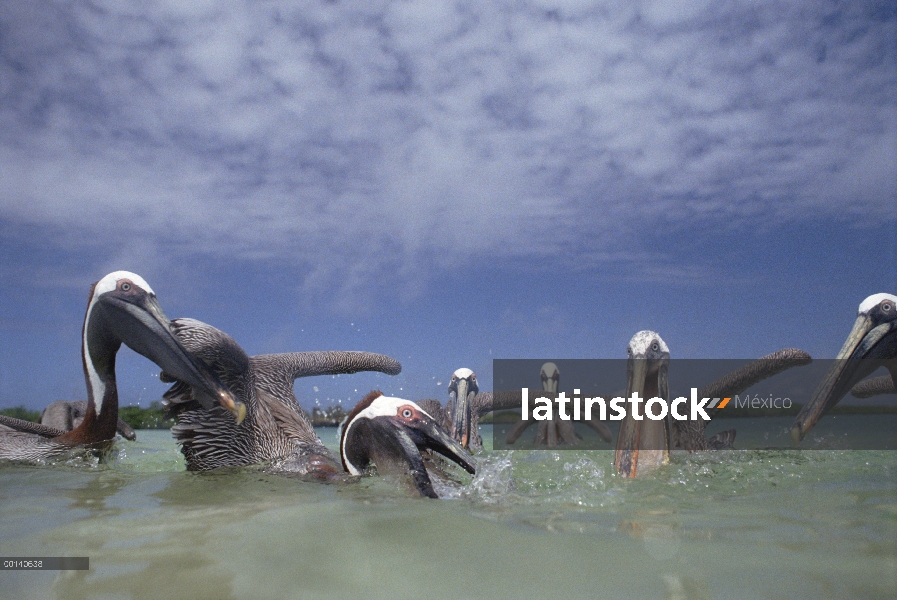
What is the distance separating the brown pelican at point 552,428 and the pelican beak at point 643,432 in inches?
281

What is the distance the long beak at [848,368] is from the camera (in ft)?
20.6

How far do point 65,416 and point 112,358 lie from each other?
157 inches

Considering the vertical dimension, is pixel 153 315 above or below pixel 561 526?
above

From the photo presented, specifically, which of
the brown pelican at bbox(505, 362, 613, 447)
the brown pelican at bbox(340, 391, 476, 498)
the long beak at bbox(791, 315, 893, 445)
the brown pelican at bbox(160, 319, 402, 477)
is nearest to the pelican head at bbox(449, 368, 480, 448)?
the brown pelican at bbox(505, 362, 613, 447)

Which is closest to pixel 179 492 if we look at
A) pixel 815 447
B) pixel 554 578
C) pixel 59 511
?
pixel 59 511

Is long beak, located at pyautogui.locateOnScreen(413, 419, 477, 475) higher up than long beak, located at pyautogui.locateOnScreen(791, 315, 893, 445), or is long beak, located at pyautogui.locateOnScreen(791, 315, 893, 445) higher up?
long beak, located at pyautogui.locateOnScreen(791, 315, 893, 445)

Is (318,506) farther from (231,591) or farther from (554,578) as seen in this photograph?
(554,578)

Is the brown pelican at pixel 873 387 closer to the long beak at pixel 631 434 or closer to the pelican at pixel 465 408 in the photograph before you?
the long beak at pixel 631 434

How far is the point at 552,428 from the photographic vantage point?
12781mm

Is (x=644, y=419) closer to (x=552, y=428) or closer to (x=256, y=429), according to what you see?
(x=256, y=429)

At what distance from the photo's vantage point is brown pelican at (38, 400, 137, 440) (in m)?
9.04

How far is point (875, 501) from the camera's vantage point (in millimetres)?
3773

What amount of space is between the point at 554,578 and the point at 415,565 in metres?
0.55

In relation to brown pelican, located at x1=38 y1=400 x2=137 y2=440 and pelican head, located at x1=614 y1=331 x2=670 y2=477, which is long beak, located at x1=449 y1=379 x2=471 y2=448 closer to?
brown pelican, located at x1=38 y1=400 x2=137 y2=440
